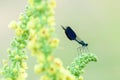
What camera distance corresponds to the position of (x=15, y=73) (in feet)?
4.22

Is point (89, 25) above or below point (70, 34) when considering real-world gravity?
above

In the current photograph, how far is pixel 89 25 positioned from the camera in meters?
12.8

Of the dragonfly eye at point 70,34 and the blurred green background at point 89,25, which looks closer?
the dragonfly eye at point 70,34

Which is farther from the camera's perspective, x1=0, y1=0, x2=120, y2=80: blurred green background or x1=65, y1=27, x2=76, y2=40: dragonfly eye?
x1=0, y1=0, x2=120, y2=80: blurred green background

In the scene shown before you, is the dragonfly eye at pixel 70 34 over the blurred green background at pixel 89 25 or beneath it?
beneath

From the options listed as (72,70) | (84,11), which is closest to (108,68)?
(84,11)

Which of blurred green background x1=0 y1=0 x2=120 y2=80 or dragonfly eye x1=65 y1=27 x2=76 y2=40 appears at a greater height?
blurred green background x1=0 y1=0 x2=120 y2=80

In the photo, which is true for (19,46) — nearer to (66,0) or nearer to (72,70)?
(72,70)

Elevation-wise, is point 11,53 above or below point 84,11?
below

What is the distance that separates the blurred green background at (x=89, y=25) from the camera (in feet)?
31.3

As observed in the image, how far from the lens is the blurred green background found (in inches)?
376

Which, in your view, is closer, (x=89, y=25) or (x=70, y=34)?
(x=70, y=34)

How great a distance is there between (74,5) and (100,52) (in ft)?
15.1

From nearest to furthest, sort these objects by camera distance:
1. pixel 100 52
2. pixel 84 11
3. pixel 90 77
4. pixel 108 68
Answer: pixel 90 77 < pixel 108 68 < pixel 100 52 < pixel 84 11
